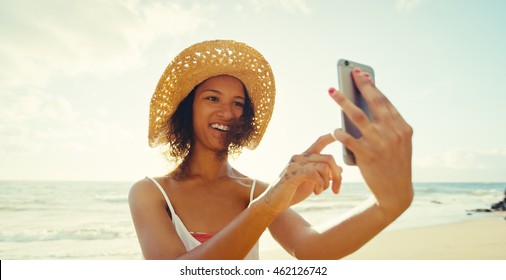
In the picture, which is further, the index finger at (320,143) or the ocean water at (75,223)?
the ocean water at (75,223)

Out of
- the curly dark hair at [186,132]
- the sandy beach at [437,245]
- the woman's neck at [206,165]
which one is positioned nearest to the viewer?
the woman's neck at [206,165]

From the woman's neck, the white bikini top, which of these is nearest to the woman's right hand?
the white bikini top

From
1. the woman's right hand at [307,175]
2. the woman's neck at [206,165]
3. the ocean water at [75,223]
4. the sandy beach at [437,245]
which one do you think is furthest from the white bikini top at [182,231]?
the sandy beach at [437,245]

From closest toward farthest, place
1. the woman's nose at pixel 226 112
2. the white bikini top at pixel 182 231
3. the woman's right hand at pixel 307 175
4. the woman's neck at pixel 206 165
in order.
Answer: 1. the woman's right hand at pixel 307 175
2. the white bikini top at pixel 182 231
3. the woman's nose at pixel 226 112
4. the woman's neck at pixel 206 165

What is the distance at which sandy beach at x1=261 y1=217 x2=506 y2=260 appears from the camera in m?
Result: 6.87

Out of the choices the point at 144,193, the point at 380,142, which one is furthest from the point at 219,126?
the point at 380,142

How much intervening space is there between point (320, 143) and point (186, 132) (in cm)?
161

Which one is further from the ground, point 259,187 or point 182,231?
point 259,187

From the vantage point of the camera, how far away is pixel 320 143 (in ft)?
4.95

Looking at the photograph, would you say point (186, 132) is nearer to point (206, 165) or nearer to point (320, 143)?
point (206, 165)

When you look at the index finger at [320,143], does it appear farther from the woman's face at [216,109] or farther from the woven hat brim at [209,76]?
the woven hat brim at [209,76]

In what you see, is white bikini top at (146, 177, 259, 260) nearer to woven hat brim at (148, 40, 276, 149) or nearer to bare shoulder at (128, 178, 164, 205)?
bare shoulder at (128, 178, 164, 205)

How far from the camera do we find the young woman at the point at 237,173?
114 cm

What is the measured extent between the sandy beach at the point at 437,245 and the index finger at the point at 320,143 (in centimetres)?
542
